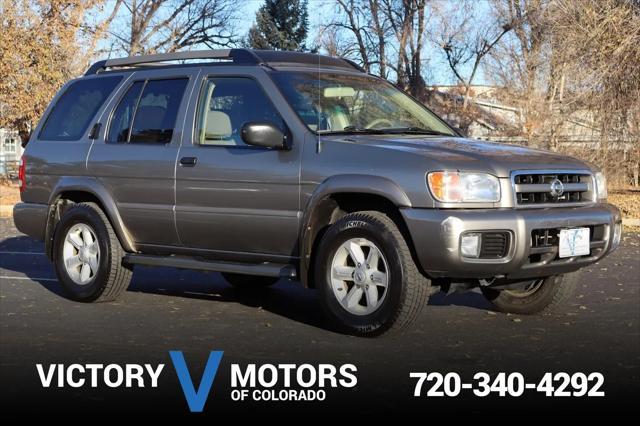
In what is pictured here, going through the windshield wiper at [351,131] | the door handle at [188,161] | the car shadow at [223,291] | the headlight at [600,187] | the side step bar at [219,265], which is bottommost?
the car shadow at [223,291]

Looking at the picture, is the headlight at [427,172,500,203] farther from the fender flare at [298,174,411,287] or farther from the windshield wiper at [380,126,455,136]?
the windshield wiper at [380,126,455,136]

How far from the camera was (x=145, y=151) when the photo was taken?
26.2 ft

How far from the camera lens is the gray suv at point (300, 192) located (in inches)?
251

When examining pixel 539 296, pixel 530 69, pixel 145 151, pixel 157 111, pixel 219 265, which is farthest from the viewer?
pixel 530 69

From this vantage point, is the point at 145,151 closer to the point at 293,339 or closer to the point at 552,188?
the point at 293,339

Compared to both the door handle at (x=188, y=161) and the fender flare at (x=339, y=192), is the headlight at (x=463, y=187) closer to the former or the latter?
the fender flare at (x=339, y=192)

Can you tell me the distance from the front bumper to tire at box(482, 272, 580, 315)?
102cm

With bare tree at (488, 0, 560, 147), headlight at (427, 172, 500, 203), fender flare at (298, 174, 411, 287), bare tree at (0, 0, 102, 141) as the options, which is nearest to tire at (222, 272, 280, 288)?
fender flare at (298, 174, 411, 287)

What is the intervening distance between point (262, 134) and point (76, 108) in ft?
8.65

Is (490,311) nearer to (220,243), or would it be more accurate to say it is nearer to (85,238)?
(220,243)

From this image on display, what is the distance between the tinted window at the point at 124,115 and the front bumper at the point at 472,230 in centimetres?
296

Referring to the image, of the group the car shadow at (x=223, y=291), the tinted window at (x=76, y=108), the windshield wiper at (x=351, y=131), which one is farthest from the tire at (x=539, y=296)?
the tinted window at (x=76, y=108)

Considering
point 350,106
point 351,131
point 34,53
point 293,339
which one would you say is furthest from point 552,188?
point 34,53

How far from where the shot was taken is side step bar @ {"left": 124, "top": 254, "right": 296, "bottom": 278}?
7.10 m
